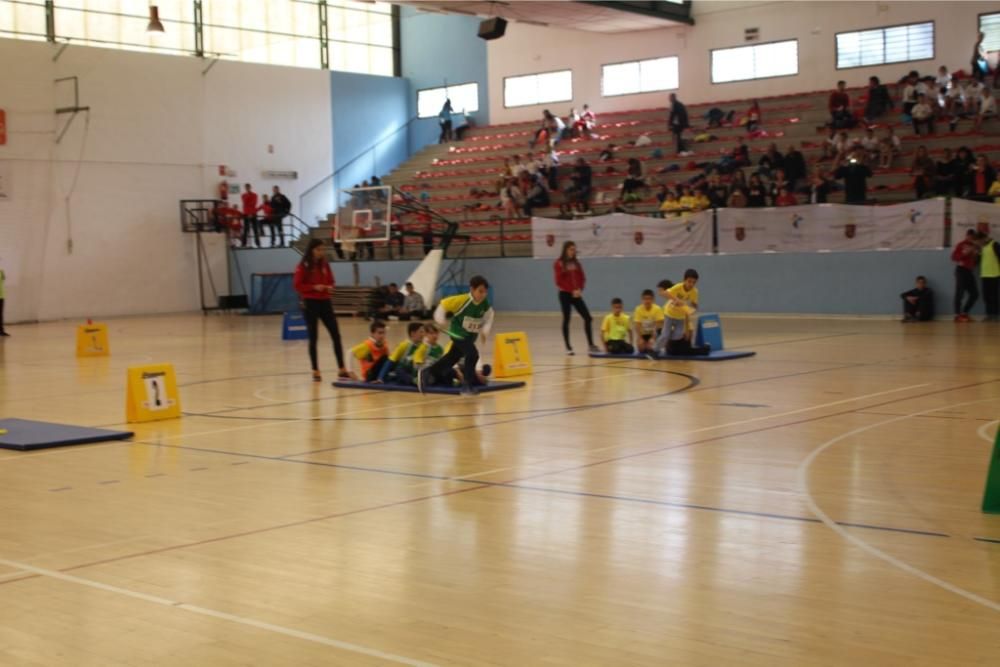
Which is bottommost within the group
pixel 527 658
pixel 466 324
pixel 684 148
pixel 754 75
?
pixel 527 658

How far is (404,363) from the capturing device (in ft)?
48.8

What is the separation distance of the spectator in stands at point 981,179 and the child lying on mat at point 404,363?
15315mm

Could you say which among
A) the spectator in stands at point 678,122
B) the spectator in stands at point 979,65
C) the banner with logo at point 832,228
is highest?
the spectator in stands at point 979,65

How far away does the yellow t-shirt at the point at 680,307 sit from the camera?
58.7 feet

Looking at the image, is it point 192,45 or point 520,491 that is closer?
point 520,491

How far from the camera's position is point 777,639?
4.98m

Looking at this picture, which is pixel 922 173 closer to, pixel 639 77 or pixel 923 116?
pixel 923 116

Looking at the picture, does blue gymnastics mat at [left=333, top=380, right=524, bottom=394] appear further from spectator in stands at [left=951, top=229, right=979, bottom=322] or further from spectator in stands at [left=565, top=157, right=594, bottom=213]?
spectator in stands at [left=565, top=157, right=594, bottom=213]

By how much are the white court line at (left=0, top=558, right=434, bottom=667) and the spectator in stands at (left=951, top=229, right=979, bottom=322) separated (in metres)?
21.6

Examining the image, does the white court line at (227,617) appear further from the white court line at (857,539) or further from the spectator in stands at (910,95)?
the spectator in stands at (910,95)

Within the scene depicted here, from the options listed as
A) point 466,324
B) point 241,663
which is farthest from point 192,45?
point 241,663

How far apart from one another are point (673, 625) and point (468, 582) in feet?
3.88

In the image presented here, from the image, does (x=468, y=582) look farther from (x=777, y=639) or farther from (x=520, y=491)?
(x=520, y=491)

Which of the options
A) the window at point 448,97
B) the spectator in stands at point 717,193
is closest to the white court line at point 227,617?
the spectator in stands at point 717,193
